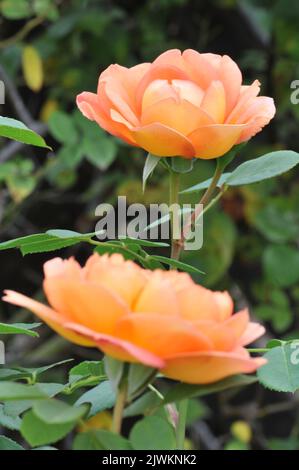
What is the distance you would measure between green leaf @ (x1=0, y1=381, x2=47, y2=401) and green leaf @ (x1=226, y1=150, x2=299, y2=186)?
0.21 m

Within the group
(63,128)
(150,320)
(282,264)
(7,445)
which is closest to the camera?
(150,320)

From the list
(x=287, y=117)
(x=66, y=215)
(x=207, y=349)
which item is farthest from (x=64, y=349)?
(x=207, y=349)

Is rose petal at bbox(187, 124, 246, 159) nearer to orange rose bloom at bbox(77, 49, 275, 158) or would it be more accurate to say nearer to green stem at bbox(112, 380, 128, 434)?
orange rose bloom at bbox(77, 49, 275, 158)

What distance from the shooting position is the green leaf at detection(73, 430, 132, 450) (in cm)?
31

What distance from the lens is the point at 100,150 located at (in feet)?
4.64

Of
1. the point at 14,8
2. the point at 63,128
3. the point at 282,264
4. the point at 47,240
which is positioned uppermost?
the point at 14,8

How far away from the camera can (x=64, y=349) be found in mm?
1602

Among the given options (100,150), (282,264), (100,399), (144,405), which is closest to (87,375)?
(100,399)

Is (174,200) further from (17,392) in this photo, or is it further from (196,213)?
(17,392)

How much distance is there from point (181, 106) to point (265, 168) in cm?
9

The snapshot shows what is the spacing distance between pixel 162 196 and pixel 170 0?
0.39 m

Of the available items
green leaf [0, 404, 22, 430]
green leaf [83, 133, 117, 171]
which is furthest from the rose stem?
green leaf [83, 133, 117, 171]

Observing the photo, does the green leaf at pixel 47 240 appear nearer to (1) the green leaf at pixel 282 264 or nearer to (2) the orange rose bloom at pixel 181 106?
(2) the orange rose bloom at pixel 181 106
